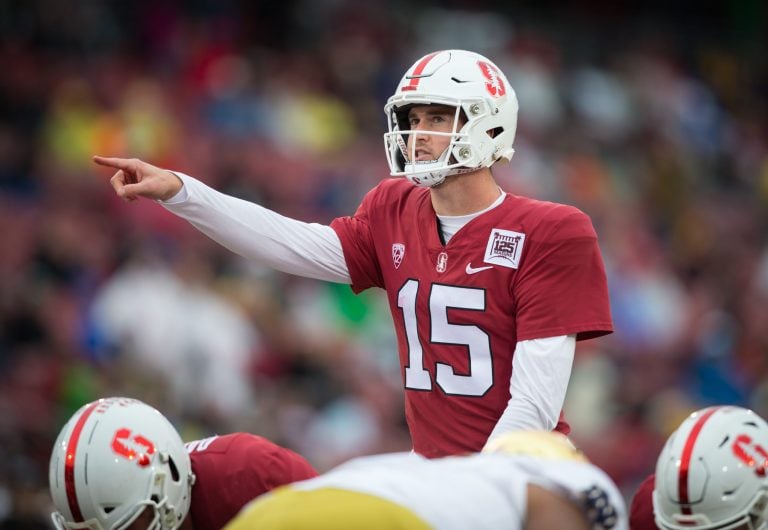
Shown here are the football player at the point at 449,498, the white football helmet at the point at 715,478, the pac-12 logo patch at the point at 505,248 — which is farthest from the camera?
the pac-12 logo patch at the point at 505,248

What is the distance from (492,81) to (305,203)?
5660mm

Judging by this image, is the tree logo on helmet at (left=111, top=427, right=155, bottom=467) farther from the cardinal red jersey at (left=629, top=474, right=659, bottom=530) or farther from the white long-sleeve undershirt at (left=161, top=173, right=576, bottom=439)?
the cardinal red jersey at (left=629, top=474, right=659, bottom=530)

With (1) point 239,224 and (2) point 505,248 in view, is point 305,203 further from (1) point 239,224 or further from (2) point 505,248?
(2) point 505,248

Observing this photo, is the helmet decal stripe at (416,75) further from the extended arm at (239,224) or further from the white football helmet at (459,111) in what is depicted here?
the extended arm at (239,224)

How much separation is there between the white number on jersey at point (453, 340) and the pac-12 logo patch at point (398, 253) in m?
0.12

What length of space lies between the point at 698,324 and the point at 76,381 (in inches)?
228

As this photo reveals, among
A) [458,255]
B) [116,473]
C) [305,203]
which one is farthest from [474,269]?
[305,203]

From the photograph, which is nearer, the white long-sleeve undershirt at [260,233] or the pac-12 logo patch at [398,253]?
the white long-sleeve undershirt at [260,233]

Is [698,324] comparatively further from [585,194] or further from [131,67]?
[131,67]

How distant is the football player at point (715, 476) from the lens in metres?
3.81

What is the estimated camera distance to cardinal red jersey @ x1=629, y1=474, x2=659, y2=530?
13.8 ft

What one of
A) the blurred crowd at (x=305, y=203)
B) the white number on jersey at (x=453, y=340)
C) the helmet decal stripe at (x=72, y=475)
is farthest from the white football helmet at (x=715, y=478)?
the blurred crowd at (x=305, y=203)

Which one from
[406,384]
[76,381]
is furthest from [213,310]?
[406,384]

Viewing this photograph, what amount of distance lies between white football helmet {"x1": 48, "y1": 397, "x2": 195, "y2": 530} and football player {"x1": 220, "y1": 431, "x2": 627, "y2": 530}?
0.90 meters
